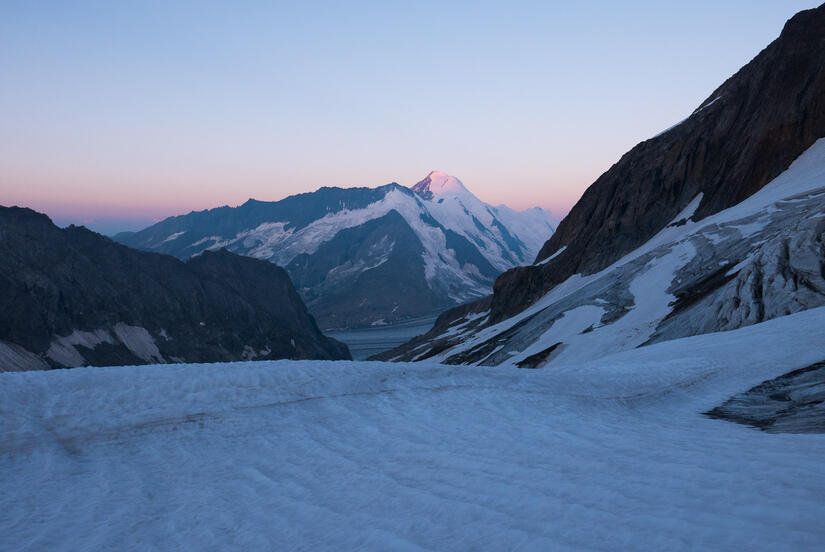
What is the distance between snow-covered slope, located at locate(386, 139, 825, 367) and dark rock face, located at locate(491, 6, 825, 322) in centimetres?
388

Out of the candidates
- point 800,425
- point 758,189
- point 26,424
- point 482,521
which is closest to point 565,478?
point 482,521

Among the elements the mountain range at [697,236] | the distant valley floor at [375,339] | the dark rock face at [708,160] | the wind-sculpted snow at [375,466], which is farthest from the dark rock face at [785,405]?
the distant valley floor at [375,339]

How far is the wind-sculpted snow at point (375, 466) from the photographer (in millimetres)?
3887

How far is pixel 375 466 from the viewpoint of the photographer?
18.4 feet

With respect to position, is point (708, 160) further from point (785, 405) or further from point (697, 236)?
point (785, 405)

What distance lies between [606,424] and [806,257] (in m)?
15.1

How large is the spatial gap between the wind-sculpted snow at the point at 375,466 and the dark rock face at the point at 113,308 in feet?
204

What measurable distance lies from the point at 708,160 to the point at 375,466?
63249 millimetres

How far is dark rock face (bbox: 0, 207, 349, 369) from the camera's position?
64.4 m

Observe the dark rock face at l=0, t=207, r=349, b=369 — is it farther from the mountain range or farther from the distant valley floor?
the distant valley floor

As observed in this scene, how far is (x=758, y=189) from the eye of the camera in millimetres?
44688

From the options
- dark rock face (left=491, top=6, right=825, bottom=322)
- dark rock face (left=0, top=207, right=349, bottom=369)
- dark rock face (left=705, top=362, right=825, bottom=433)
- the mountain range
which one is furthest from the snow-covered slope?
dark rock face (left=0, top=207, right=349, bottom=369)

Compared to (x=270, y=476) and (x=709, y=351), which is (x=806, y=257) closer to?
(x=709, y=351)

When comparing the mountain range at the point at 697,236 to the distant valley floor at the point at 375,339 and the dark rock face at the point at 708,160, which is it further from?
the distant valley floor at the point at 375,339
